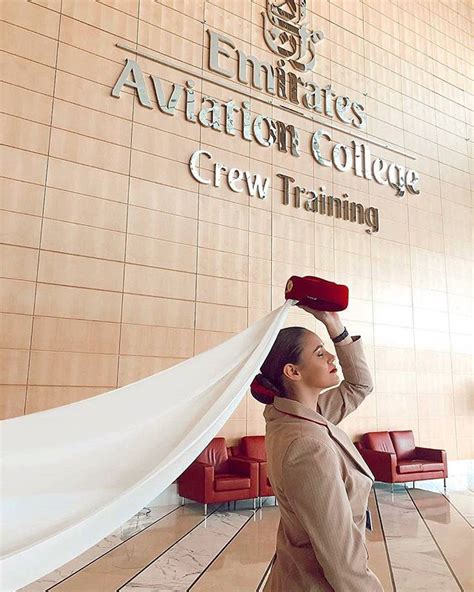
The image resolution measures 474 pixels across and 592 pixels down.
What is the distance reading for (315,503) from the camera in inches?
40.2

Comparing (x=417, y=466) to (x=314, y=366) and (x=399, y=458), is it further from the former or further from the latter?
(x=314, y=366)

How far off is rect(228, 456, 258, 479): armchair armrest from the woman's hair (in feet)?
13.9

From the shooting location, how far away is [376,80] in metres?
8.30

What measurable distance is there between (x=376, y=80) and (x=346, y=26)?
967 millimetres

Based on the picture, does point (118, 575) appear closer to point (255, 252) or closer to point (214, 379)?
point (214, 379)

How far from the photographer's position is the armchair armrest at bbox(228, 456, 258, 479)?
5316mm

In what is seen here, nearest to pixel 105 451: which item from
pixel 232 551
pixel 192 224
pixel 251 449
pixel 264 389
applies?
pixel 264 389

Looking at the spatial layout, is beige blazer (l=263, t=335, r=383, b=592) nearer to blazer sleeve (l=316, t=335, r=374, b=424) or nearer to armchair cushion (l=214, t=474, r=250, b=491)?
blazer sleeve (l=316, t=335, r=374, b=424)

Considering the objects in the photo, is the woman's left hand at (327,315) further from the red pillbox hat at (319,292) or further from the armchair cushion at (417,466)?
the armchair cushion at (417,466)

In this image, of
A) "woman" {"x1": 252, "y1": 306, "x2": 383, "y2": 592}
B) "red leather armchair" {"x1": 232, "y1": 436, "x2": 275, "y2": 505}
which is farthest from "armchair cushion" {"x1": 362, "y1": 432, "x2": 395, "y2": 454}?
"woman" {"x1": 252, "y1": 306, "x2": 383, "y2": 592}

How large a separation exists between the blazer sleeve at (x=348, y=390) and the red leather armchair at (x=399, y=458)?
5310mm

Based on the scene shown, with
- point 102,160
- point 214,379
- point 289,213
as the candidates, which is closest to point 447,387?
point 289,213

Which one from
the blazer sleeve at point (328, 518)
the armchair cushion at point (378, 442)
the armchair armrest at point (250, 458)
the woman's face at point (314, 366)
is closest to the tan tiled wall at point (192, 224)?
the armchair cushion at point (378, 442)

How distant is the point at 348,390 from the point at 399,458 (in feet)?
19.7
